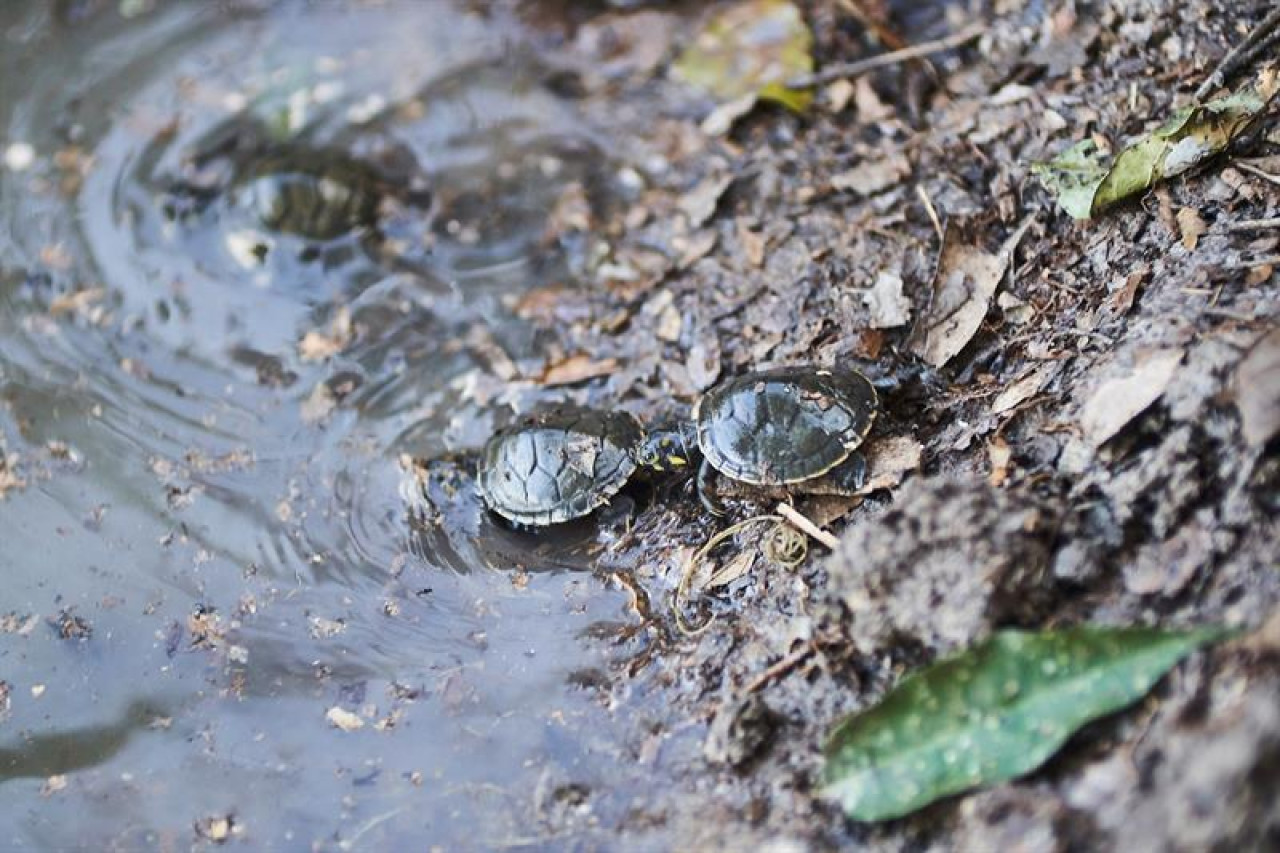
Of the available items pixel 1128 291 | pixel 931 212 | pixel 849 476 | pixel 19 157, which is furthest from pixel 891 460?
pixel 19 157

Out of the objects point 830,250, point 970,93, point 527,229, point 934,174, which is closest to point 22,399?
point 527,229

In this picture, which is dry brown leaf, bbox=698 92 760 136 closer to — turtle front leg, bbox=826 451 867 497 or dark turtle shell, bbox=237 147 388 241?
dark turtle shell, bbox=237 147 388 241

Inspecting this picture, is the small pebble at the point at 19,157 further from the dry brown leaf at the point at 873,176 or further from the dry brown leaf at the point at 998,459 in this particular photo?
the dry brown leaf at the point at 998,459

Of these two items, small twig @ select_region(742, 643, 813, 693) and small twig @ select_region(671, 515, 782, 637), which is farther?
small twig @ select_region(671, 515, 782, 637)

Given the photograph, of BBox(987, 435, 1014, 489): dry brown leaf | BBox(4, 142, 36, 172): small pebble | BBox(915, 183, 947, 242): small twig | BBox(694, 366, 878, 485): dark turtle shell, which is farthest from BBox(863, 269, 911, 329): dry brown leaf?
BBox(4, 142, 36, 172): small pebble

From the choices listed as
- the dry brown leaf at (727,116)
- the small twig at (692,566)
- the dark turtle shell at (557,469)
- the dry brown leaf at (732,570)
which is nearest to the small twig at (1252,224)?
the small twig at (692,566)
